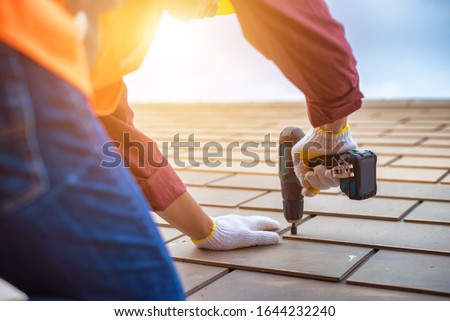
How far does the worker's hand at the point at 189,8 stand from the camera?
120 centimetres

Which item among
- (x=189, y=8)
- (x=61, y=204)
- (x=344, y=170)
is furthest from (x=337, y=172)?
(x=61, y=204)

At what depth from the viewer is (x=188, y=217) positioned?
5.31 ft

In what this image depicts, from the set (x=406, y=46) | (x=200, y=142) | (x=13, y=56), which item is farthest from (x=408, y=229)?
(x=406, y=46)

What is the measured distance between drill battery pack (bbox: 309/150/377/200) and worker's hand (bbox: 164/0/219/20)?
1.61 ft

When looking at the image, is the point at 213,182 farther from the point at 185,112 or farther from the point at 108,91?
the point at 185,112

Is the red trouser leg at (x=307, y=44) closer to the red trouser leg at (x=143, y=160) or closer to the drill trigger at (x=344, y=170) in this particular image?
the drill trigger at (x=344, y=170)

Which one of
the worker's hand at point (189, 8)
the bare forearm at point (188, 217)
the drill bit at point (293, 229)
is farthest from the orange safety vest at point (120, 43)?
the drill bit at point (293, 229)

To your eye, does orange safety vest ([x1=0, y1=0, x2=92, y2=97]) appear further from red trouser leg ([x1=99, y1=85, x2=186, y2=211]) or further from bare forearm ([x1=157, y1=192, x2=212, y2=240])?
bare forearm ([x1=157, y1=192, x2=212, y2=240])

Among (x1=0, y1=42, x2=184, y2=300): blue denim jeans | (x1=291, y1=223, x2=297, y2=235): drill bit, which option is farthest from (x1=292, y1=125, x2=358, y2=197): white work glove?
(x1=0, y1=42, x2=184, y2=300): blue denim jeans

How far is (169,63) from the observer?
4.88m

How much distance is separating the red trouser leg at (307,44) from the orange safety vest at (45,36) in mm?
517

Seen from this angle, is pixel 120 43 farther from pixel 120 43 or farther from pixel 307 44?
pixel 307 44
